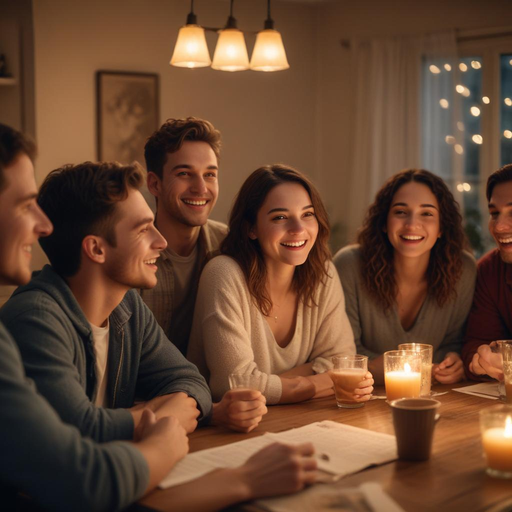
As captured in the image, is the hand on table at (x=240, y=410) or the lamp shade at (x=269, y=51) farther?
the lamp shade at (x=269, y=51)

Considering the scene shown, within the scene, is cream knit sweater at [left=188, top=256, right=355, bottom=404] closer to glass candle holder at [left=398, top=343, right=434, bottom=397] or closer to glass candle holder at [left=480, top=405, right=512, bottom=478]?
glass candle holder at [left=398, top=343, right=434, bottom=397]

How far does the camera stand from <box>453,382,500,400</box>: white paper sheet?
7.75ft

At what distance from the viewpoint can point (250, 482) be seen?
1519 millimetres

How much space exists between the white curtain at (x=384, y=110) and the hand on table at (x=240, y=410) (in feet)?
14.7

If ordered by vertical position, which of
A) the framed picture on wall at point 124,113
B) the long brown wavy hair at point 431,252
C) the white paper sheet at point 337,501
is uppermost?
the framed picture on wall at point 124,113

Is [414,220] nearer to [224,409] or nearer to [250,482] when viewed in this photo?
[224,409]

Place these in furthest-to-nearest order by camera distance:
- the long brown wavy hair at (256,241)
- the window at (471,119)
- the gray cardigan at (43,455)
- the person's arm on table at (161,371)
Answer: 1. the window at (471,119)
2. the long brown wavy hair at (256,241)
3. the person's arm on table at (161,371)
4. the gray cardigan at (43,455)

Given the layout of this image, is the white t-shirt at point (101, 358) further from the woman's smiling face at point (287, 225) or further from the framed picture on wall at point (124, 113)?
the framed picture on wall at point (124, 113)

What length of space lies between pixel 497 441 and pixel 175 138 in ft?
5.62

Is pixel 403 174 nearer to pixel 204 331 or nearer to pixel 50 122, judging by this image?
pixel 204 331

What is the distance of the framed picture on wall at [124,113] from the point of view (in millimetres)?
5328

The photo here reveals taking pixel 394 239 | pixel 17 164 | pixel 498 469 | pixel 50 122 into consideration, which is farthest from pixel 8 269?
pixel 50 122

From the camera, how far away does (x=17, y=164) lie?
1.55 metres

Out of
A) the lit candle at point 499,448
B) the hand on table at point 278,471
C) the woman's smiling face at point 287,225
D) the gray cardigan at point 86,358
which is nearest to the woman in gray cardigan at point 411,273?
the woman's smiling face at point 287,225
